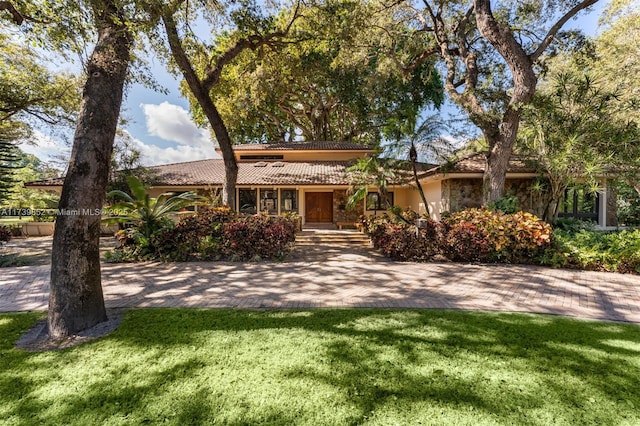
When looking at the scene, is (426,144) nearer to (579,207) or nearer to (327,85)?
(579,207)

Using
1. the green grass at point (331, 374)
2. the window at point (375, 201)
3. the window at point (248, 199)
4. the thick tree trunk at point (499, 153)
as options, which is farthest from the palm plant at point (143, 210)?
the window at point (375, 201)

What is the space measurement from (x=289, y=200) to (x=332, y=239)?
5482mm

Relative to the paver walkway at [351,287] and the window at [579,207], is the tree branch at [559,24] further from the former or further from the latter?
the paver walkway at [351,287]

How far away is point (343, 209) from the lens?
60.0 ft

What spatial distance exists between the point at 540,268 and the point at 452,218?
269 centimetres

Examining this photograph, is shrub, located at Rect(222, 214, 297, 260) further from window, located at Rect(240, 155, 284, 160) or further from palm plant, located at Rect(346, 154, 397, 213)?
window, located at Rect(240, 155, 284, 160)

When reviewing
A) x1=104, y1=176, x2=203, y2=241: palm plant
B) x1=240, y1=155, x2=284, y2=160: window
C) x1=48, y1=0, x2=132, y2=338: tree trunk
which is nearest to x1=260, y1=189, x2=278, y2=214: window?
x1=240, y1=155, x2=284, y2=160: window

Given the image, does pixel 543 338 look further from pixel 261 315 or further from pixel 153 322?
pixel 153 322

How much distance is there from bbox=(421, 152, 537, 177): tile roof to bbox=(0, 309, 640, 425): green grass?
Answer: 8.47 metres

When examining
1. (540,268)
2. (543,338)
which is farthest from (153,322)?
(540,268)

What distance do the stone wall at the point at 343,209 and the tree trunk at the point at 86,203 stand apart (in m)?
14.7

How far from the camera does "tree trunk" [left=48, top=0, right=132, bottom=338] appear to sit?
12.3ft

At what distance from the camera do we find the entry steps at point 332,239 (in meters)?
13.1

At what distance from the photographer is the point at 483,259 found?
28.5ft
